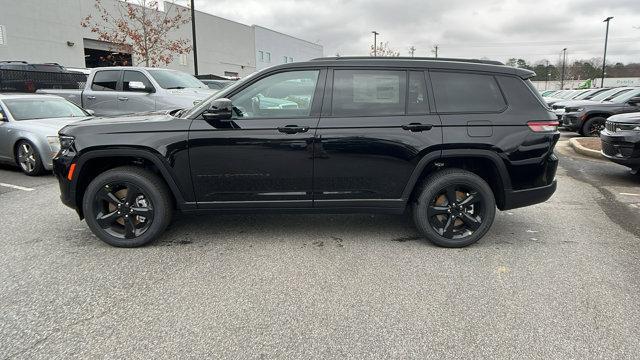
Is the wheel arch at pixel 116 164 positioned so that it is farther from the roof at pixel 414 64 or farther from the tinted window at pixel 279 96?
the roof at pixel 414 64

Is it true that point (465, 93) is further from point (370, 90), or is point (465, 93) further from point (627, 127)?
point (627, 127)

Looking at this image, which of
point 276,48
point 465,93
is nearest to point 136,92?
point 465,93

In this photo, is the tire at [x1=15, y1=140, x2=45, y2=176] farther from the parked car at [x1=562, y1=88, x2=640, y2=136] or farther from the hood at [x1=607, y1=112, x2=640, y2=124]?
the parked car at [x1=562, y1=88, x2=640, y2=136]

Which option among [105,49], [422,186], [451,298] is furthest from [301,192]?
[105,49]

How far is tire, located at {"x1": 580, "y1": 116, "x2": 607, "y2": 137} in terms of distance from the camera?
13.5 metres

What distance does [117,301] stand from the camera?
3406 millimetres

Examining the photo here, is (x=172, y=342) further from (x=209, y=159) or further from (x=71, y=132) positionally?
(x=71, y=132)

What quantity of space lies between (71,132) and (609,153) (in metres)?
7.90

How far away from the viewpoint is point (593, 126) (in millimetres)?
13648

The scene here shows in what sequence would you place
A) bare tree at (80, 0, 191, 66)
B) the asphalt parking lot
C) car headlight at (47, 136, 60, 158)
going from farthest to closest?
1. bare tree at (80, 0, 191, 66)
2. car headlight at (47, 136, 60, 158)
3. the asphalt parking lot

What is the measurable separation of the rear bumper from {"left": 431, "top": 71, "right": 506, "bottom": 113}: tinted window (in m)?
0.84

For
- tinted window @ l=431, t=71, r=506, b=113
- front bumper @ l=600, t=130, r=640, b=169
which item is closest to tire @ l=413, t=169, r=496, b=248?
tinted window @ l=431, t=71, r=506, b=113

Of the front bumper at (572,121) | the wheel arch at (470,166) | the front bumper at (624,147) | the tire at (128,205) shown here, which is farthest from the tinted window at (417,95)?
the front bumper at (572,121)

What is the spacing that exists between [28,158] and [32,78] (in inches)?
389
